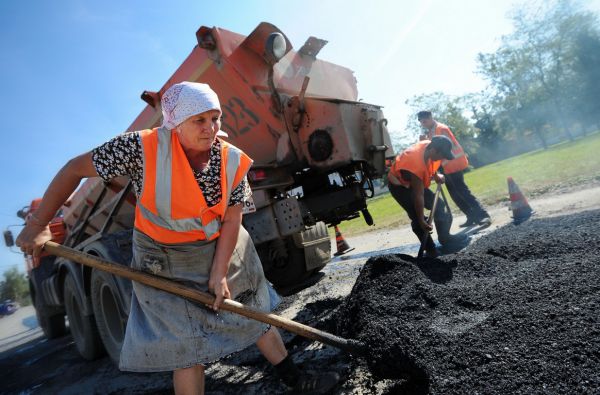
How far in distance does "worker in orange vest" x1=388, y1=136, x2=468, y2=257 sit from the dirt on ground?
2.33 ft

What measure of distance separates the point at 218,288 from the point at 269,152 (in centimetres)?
224

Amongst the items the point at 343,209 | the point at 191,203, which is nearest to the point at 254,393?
the point at 191,203

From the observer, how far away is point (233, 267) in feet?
6.73

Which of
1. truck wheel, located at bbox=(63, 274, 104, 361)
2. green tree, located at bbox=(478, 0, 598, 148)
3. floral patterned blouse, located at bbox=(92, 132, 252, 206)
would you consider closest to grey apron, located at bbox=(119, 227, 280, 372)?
floral patterned blouse, located at bbox=(92, 132, 252, 206)

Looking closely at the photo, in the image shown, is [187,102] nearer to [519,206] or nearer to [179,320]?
[179,320]

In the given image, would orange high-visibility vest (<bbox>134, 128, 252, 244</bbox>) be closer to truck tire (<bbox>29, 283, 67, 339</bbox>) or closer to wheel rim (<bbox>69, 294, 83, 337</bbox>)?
wheel rim (<bbox>69, 294, 83, 337</bbox>)

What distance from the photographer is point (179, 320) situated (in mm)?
1802

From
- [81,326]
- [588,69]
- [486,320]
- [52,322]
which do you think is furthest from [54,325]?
[588,69]

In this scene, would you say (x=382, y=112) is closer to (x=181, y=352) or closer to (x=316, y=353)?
(x=316, y=353)

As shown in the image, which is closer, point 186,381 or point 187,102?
point 187,102

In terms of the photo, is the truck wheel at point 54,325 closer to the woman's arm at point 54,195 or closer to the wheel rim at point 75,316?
the wheel rim at point 75,316

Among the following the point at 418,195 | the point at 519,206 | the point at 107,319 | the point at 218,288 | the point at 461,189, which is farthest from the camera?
the point at 461,189

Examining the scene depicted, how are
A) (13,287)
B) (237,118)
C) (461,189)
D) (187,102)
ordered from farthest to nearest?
(13,287), (461,189), (237,118), (187,102)

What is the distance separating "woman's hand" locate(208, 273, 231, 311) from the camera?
72.4 inches
